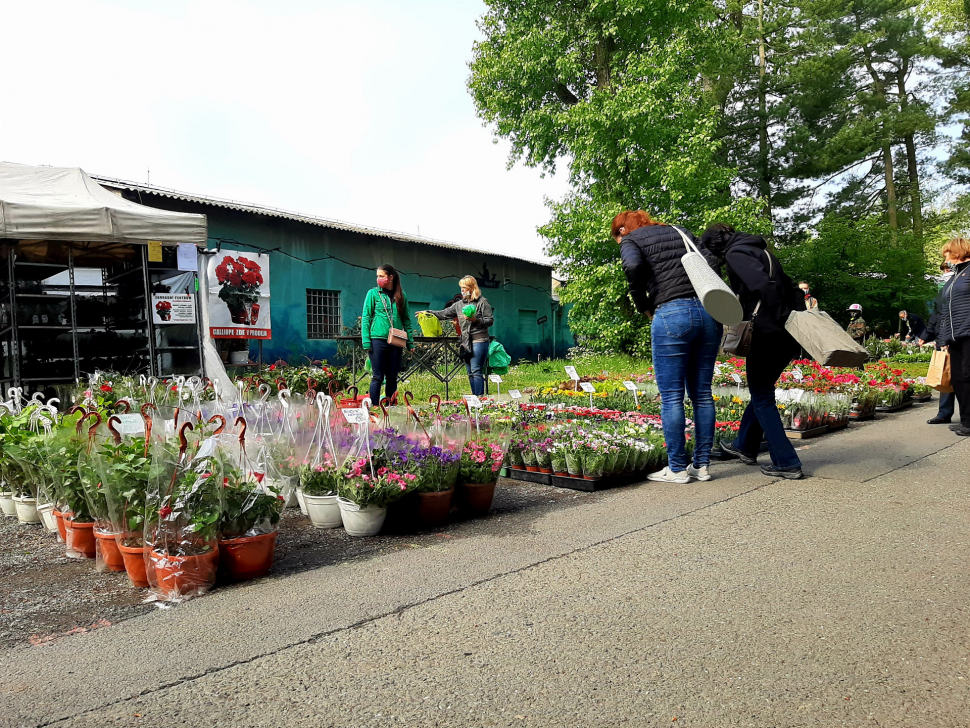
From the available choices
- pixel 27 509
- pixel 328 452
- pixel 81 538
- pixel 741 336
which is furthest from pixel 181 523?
pixel 741 336

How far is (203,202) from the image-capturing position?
14.3 meters

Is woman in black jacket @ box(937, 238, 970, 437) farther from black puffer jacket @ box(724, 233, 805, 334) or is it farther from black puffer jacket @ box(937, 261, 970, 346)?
black puffer jacket @ box(724, 233, 805, 334)

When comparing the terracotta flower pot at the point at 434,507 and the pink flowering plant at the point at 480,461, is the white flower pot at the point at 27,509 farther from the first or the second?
the pink flowering plant at the point at 480,461

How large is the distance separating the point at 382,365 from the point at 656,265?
13.0 feet

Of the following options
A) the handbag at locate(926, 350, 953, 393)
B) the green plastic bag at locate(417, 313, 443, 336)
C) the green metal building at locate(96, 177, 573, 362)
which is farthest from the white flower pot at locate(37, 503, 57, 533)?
the green metal building at locate(96, 177, 573, 362)

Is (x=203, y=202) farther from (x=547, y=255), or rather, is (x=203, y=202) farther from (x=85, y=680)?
(x=85, y=680)

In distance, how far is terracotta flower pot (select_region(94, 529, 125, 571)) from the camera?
3693 mm

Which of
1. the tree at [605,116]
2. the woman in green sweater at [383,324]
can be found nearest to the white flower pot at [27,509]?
the woman in green sweater at [383,324]

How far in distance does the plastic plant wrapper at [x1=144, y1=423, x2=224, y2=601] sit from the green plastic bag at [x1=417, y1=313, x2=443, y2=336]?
21.4 feet

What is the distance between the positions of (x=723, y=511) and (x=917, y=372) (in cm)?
1422

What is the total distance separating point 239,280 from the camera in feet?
49.2

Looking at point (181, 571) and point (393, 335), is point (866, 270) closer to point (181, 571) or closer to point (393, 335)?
point (393, 335)

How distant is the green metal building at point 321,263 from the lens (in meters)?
14.9

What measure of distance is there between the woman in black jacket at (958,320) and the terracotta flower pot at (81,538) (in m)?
7.80
